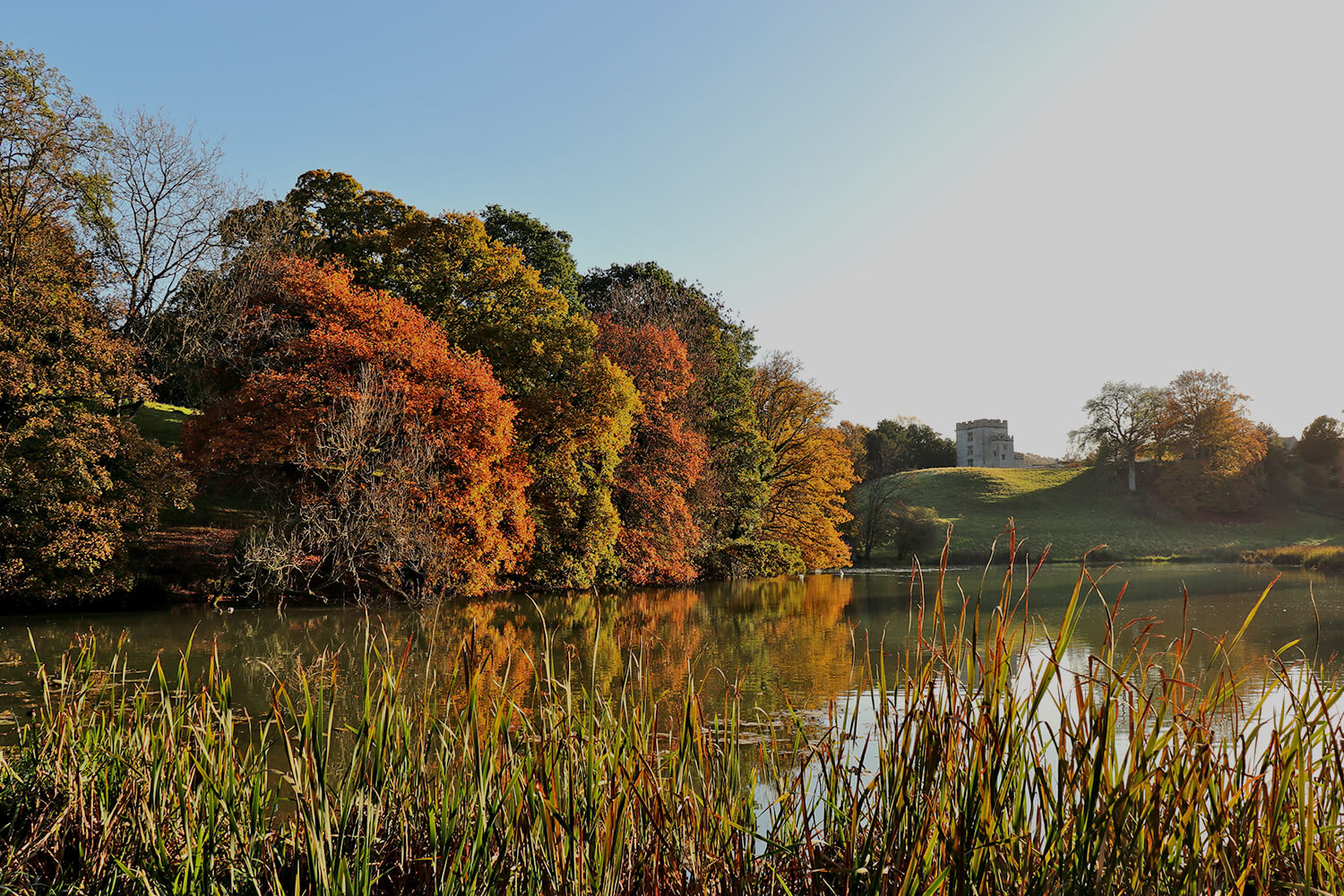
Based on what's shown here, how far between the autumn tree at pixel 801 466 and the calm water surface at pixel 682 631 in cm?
629

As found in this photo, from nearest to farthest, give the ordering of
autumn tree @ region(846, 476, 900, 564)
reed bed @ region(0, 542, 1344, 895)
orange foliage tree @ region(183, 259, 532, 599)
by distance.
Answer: reed bed @ region(0, 542, 1344, 895) < orange foliage tree @ region(183, 259, 532, 599) < autumn tree @ region(846, 476, 900, 564)

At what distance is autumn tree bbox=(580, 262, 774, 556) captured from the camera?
27.4 meters

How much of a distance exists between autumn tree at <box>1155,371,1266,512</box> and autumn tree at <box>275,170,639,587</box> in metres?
38.1

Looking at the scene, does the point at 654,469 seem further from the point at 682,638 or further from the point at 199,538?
the point at 199,538

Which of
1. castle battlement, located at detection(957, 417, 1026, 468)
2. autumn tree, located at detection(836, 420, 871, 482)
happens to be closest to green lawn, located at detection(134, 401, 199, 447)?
autumn tree, located at detection(836, 420, 871, 482)

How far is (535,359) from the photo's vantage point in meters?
22.0

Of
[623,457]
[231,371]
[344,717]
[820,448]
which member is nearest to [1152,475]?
[820,448]

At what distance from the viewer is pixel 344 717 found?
7.46m

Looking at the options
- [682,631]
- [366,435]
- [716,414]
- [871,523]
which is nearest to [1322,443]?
[871,523]

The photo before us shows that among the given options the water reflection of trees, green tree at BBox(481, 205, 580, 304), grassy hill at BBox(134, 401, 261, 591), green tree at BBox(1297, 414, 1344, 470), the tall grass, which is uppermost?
green tree at BBox(481, 205, 580, 304)

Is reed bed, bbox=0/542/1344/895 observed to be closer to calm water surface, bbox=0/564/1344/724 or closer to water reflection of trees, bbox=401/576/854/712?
water reflection of trees, bbox=401/576/854/712

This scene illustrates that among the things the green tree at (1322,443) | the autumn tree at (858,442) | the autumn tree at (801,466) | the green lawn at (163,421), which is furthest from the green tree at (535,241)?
the green tree at (1322,443)

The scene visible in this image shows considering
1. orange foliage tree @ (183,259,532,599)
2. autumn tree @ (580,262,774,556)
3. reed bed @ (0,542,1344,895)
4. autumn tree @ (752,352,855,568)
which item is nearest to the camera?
reed bed @ (0,542,1344,895)

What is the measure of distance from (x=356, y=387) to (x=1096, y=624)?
1475 cm
